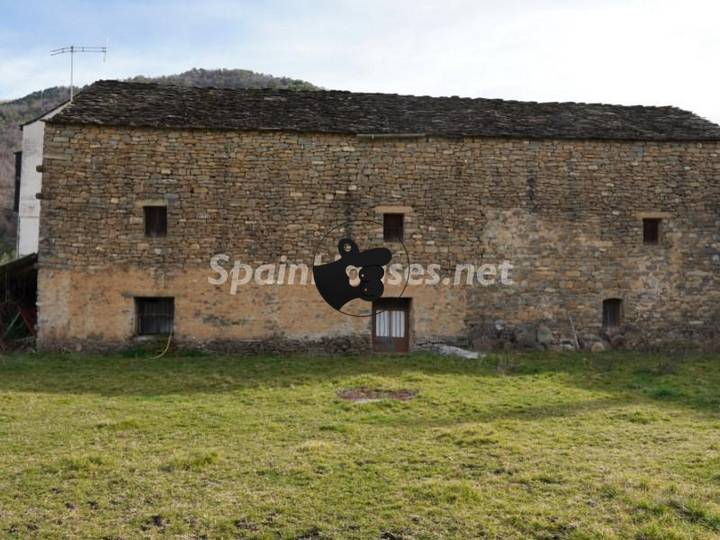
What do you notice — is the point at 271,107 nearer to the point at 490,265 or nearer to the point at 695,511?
the point at 490,265

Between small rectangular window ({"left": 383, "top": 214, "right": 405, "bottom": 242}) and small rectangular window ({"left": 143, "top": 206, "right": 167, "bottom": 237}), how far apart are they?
4.90 metres

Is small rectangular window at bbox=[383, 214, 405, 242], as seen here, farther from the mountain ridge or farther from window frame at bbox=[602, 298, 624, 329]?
the mountain ridge

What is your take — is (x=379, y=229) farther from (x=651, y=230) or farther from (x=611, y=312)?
(x=651, y=230)

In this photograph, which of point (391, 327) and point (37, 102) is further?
point (37, 102)

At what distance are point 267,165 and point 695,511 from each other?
424 inches

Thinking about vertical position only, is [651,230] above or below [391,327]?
above

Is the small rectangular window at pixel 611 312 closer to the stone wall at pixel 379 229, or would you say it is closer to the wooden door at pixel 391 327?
the stone wall at pixel 379 229

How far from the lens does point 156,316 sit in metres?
13.8

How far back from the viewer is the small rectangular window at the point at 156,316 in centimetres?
1382

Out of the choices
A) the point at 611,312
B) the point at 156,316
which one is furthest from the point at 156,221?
the point at 611,312

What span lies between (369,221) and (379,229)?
0.95 feet

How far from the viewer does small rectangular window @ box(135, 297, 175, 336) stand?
1382 cm

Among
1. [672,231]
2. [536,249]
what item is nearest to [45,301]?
[536,249]

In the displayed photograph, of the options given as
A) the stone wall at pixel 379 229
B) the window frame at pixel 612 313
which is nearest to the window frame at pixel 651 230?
the stone wall at pixel 379 229
